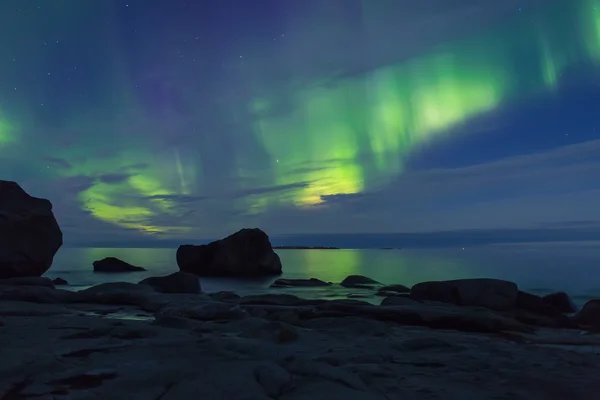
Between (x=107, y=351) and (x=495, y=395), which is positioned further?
(x=107, y=351)

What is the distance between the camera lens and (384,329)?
1248 cm

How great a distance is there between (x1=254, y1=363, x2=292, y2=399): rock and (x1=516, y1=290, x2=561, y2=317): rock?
49.6 ft

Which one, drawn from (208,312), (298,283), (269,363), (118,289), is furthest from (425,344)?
(298,283)

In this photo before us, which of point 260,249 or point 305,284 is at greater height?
point 260,249

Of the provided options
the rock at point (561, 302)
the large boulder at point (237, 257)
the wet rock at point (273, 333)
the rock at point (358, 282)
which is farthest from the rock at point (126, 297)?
the large boulder at point (237, 257)

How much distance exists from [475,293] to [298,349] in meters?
12.8

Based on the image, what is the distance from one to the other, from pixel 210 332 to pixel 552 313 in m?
14.6

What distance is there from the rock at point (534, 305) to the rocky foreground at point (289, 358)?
3.43 metres

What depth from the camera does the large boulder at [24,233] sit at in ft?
137

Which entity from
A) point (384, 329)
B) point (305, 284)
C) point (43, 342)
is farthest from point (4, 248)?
point (384, 329)

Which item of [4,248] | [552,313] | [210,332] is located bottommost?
[552,313]

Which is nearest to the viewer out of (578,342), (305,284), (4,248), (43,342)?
(43,342)

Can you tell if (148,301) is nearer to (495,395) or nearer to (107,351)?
(107,351)

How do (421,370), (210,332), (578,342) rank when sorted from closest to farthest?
(421,370) < (210,332) < (578,342)
